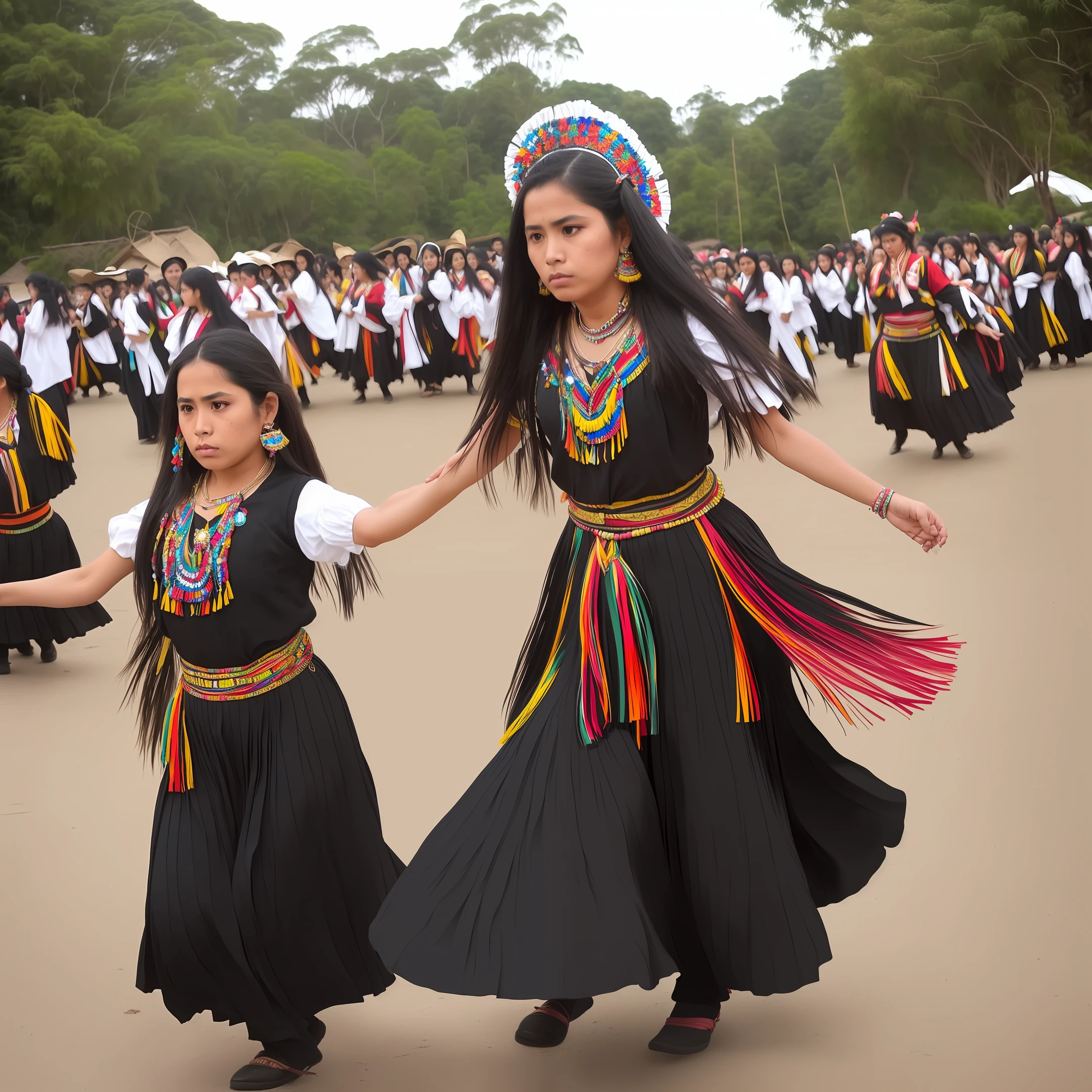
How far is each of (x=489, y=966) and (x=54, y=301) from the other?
1207 cm

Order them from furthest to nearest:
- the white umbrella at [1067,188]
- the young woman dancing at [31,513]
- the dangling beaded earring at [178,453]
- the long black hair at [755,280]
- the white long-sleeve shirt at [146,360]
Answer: the white umbrella at [1067,188] < the long black hair at [755,280] < the white long-sleeve shirt at [146,360] < the young woman dancing at [31,513] < the dangling beaded earring at [178,453]

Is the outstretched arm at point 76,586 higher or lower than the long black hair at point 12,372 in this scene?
lower

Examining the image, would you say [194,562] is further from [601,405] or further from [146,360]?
[146,360]

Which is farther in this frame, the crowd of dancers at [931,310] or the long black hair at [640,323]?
the crowd of dancers at [931,310]

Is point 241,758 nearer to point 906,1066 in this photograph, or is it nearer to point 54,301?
point 906,1066

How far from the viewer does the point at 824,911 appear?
3812 mm

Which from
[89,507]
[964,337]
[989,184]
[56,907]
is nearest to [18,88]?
[989,184]

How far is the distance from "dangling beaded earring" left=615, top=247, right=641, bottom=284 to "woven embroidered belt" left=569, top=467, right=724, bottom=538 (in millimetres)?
448

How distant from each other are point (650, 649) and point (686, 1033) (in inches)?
32.2

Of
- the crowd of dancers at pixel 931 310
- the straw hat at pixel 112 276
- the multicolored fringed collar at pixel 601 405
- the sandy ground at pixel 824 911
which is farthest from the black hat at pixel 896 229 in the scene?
the straw hat at pixel 112 276

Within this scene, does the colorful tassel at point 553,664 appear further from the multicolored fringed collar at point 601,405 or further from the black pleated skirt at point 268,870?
the black pleated skirt at point 268,870

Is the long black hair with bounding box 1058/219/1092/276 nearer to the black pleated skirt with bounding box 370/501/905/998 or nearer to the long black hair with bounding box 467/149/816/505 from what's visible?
the long black hair with bounding box 467/149/816/505

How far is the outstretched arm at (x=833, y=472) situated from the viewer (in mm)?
3080

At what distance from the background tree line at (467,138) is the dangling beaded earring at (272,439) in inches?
660
